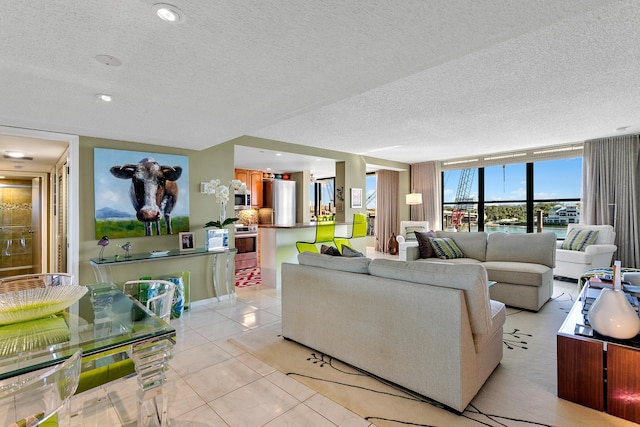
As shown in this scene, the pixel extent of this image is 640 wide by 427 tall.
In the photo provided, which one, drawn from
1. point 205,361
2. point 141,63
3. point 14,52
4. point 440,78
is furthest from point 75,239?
point 440,78

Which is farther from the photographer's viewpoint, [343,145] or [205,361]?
[343,145]

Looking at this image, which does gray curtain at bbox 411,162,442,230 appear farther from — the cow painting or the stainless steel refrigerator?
the cow painting

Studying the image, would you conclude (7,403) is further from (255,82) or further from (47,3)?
(255,82)

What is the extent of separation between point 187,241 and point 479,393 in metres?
3.43

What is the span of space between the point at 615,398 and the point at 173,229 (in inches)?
170

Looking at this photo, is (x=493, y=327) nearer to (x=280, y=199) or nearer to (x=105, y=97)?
(x=105, y=97)

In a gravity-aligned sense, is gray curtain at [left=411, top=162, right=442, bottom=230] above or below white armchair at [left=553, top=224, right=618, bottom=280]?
above

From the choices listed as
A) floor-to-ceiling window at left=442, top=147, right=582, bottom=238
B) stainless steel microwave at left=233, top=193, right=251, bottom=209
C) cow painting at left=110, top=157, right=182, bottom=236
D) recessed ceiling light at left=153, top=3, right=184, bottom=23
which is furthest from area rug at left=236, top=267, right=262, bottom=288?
floor-to-ceiling window at left=442, top=147, right=582, bottom=238

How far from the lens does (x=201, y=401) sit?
80.7 inches

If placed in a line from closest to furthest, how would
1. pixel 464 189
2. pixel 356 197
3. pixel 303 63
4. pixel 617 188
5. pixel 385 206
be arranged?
1. pixel 303 63
2. pixel 617 188
3. pixel 356 197
4. pixel 464 189
5. pixel 385 206

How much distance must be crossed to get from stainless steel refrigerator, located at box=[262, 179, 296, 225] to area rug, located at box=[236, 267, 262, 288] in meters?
1.79

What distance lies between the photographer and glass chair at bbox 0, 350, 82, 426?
0.92 meters

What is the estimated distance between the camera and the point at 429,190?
26.1 feet

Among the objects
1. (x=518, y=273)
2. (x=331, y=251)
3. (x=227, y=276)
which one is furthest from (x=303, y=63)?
(x=518, y=273)
